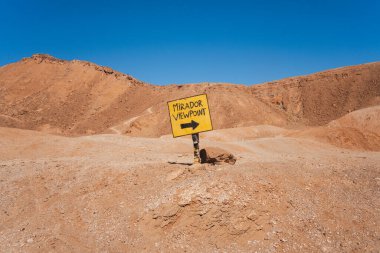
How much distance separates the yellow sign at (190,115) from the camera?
329 inches

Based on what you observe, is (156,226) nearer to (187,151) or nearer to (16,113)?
(187,151)

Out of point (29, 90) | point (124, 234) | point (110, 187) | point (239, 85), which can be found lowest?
point (124, 234)

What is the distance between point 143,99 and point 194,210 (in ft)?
117

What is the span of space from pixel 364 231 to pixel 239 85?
38.8 m

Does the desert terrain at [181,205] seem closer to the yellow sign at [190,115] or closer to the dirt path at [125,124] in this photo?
the yellow sign at [190,115]

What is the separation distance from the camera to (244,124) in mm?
32750

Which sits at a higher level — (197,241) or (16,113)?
(16,113)

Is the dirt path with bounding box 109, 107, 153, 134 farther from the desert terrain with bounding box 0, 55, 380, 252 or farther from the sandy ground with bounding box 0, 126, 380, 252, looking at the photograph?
the sandy ground with bounding box 0, 126, 380, 252

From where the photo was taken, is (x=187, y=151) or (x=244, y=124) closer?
(x=187, y=151)

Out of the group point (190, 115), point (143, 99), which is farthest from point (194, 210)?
point (143, 99)

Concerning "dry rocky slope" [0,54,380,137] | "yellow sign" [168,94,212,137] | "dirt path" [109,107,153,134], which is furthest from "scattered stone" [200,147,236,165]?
"dirt path" [109,107,153,134]

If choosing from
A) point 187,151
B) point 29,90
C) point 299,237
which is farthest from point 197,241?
point 29,90

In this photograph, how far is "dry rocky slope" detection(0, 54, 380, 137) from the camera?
3494cm

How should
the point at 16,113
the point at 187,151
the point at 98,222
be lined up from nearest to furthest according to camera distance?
the point at 98,222 < the point at 187,151 < the point at 16,113
